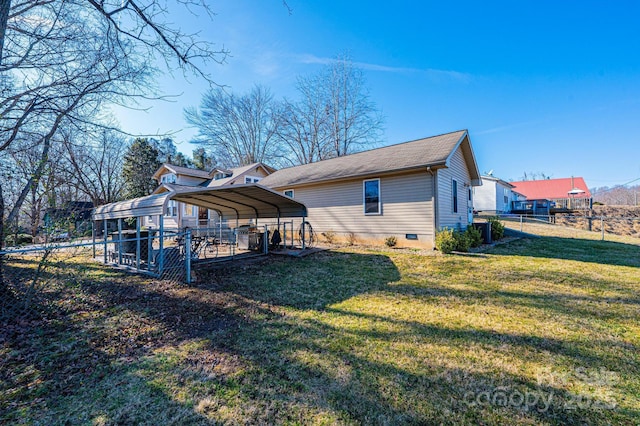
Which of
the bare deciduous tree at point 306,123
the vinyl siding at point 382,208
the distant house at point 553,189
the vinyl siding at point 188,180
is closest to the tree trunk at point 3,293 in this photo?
the vinyl siding at point 382,208

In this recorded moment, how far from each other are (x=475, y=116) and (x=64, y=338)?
23346 millimetres

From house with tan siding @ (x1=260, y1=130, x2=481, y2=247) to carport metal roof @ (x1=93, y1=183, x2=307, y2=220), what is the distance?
9.68ft

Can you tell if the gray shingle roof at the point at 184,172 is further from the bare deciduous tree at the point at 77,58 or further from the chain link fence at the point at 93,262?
the bare deciduous tree at the point at 77,58

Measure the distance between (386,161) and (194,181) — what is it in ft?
59.1

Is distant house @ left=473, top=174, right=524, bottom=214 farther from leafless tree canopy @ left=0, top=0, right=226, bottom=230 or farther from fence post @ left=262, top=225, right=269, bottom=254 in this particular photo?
leafless tree canopy @ left=0, top=0, right=226, bottom=230

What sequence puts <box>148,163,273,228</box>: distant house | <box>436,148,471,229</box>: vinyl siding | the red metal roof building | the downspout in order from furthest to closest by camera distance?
the red metal roof building → <box>148,163,273,228</box>: distant house → <box>436,148,471,229</box>: vinyl siding → the downspout

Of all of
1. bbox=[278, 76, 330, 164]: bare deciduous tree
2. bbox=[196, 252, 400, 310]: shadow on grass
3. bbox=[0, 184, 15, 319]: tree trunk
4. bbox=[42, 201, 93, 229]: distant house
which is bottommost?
bbox=[196, 252, 400, 310]: shadow on grass

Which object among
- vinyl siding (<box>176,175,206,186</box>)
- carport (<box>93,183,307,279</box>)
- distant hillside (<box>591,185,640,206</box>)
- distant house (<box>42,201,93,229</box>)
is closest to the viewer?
distant house (<box>42,201,93,229</box>)

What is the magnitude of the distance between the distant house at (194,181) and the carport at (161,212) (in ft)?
27.7

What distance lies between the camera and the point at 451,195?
1076 centimetres

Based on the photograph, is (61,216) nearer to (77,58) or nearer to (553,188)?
(77,58)

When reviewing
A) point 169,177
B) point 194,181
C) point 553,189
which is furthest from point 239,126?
point 553,189

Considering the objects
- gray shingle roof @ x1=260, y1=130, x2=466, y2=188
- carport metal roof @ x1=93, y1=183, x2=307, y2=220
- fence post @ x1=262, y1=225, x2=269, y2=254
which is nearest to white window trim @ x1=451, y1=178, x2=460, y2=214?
gray shingle roof @ x1=260, y1=130, x2=466, y2=188

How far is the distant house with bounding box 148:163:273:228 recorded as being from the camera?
19750 mm
